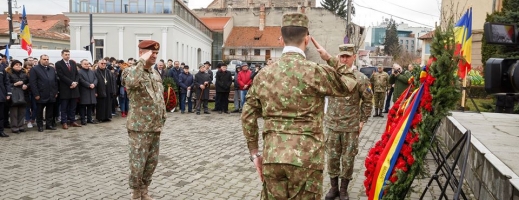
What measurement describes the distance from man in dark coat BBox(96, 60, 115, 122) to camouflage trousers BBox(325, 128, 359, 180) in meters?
8.69

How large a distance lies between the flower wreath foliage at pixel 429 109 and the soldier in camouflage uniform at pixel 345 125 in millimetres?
1394

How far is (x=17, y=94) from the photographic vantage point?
33.3 ft

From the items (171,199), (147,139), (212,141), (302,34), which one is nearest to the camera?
(302,34)

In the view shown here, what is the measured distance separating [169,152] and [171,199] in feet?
9.79

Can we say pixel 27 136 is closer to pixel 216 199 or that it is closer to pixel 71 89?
pixel 71 89

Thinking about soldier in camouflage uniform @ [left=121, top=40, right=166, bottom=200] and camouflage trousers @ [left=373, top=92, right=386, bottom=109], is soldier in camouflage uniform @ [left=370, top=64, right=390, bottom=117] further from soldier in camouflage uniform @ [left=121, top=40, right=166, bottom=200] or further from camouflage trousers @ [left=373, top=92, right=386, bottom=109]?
soldier in camouflage uniform @ [left=121, top=40, right=166, bottom=200]

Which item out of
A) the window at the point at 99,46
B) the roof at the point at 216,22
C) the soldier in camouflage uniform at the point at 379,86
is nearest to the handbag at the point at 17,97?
the soldier in camouflage uniform at the point at 379,86

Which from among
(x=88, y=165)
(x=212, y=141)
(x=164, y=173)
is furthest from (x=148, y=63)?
(x=212, y=141)

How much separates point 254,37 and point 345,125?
178 feet

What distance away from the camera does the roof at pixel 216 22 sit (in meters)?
56.9

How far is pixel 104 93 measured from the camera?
12211 millimetres

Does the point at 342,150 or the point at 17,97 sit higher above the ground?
the point at 17,97

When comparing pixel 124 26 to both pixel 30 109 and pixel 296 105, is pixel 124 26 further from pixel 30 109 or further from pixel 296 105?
pixel 296 105

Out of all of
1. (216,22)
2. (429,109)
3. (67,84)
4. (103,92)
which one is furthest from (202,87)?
(216,22)
